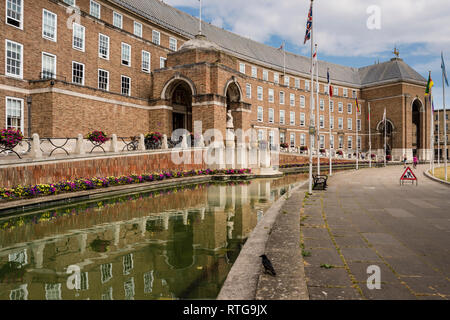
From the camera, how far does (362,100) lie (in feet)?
208

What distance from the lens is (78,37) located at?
24797 millimetres

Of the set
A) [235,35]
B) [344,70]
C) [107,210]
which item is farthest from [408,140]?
[107,210]

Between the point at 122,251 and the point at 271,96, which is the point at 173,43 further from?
the point at 122,251

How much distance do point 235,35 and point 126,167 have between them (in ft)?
138

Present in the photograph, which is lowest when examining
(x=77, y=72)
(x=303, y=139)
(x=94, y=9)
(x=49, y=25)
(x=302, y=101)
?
(x=303, y=139)

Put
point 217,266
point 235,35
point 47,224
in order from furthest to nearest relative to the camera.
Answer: point 235,35, point 47,224, point 217,266

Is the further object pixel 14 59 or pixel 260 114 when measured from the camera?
pixel 260 114

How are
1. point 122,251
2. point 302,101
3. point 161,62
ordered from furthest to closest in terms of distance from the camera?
point 302,101, point 161,62, point 122,251

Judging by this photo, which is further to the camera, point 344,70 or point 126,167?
point 344,70

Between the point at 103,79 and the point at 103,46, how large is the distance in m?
3.11

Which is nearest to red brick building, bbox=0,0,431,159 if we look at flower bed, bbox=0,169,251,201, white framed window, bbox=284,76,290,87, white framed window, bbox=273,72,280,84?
white framed window, bbox=273,72,280,84

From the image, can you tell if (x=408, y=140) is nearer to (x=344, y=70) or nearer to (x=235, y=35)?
(x=344, y=70)

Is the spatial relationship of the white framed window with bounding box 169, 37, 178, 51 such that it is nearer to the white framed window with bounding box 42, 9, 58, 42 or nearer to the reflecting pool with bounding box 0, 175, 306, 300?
the white framed window with bounding box 42, 9, 58, 42

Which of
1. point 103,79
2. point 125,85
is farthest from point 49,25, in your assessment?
point 125,85
